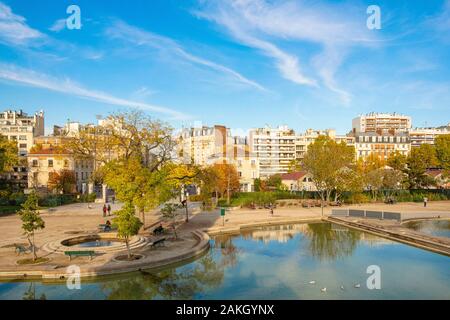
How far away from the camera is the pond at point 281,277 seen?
18172 millimetres

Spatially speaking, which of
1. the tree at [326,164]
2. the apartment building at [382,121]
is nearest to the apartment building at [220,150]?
the tree at [326,164]

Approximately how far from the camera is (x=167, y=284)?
1984 cm

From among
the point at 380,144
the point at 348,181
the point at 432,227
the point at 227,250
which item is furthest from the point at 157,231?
the point at 380,144

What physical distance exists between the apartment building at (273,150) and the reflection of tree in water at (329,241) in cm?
8620

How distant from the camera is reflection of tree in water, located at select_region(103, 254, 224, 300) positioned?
725 inches

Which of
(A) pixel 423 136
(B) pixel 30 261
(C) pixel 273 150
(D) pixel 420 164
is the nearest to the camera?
(B) pixel 30 261

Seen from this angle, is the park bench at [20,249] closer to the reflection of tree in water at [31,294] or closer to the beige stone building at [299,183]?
the reflection of tree in water at [31,294]

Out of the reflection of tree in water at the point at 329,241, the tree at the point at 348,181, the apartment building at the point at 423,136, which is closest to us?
the reflection of tree in water at the point at 329,241

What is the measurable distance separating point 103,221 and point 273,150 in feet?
305

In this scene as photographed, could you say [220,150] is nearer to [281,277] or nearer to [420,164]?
[420,164]

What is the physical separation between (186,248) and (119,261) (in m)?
5.33

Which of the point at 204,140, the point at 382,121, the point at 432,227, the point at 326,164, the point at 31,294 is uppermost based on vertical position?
the point at 382,121
